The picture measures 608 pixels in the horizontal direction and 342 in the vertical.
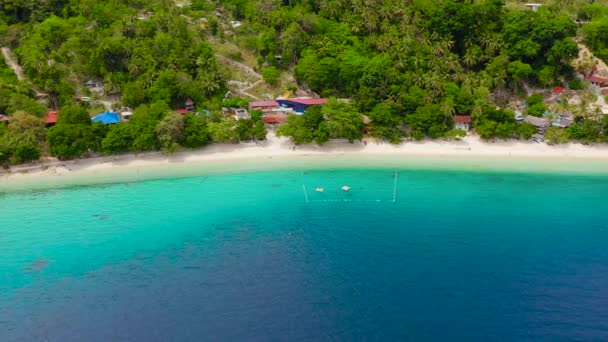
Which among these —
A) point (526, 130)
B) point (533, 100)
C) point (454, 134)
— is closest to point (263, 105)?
point (454, 134)

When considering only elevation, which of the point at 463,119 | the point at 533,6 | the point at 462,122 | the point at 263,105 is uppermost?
the point at 533,6

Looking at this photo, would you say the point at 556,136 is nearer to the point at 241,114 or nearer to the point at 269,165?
the point at 269,165

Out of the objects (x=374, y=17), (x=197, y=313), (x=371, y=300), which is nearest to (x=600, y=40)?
(x=374, y=17)

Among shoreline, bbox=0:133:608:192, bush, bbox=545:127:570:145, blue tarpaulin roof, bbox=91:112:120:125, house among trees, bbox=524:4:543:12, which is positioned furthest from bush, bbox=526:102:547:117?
blue tarpaulin roof, bbox=91:112:120:125

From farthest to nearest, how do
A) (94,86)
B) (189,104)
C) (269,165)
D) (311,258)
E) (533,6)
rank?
(533,6)
(94,86)
(189,104)
(269,165)
(311,258)

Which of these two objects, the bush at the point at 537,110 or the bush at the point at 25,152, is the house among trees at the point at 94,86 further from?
the bush at the point at 537,110

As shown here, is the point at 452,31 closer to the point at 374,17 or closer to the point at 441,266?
the point at 374,17

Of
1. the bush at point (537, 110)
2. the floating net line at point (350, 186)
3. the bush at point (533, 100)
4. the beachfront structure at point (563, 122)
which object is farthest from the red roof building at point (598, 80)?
the floating net line at point (350, 186)
